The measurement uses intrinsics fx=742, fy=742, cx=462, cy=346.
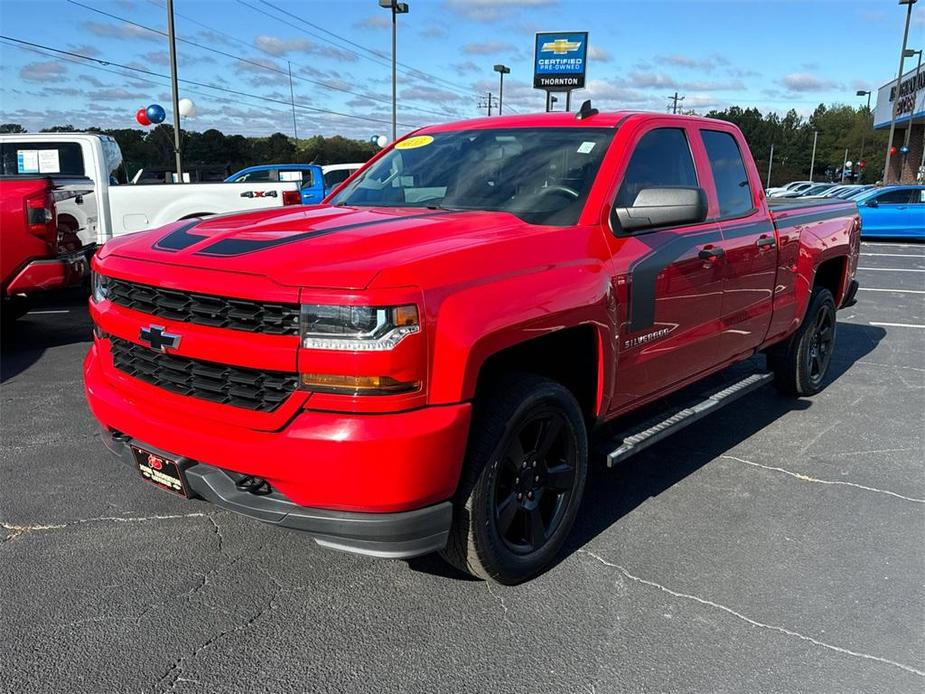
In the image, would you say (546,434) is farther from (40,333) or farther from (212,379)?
(40,333)

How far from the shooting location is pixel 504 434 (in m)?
2.75

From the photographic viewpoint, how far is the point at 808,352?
5648 mm

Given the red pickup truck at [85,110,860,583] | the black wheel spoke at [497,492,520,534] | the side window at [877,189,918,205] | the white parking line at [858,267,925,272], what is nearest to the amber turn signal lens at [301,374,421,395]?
the red pickup truck at [85,110,860,583]

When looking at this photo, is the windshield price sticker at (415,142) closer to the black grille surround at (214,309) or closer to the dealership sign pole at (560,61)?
the black grille surround at (214,309)

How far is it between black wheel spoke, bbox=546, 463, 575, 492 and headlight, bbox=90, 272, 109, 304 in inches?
80.6

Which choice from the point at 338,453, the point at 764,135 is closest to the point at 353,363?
the point at 338,453

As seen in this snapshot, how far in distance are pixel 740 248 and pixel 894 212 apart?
19198mm

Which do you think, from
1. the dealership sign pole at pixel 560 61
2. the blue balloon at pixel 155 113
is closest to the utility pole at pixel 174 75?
the blue balloon at pixel 155 113

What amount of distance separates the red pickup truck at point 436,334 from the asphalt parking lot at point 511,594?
344 millimetres

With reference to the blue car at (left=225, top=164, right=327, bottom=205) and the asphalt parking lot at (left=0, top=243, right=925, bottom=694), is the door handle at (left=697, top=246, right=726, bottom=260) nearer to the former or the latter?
the asphalt parking lot at (left=0, top=243, right=925, bottom=694)

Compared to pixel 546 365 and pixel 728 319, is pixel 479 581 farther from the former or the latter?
pixel 728 319

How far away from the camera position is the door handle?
149 inches

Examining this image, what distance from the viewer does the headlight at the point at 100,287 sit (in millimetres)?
3180

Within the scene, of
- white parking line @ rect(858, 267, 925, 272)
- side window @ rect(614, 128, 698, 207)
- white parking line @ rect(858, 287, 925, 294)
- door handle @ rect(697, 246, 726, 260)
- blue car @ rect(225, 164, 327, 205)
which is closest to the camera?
side window @ rect(614, 128, 698, 207)
